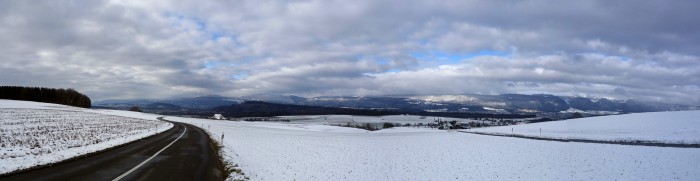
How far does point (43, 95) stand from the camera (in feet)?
547

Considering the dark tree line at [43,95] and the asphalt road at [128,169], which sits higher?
the dark tree line at [43,95]

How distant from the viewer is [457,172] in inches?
880

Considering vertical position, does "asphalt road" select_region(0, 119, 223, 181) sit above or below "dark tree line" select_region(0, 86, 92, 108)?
below

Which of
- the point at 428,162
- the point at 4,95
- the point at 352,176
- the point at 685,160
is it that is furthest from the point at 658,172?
the point at 4,95

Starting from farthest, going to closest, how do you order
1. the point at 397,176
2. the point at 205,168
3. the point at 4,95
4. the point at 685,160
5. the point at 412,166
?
the point at 4,95, the point at 685,160, the point at 412,166, the point at 397,176, the point at 205,168

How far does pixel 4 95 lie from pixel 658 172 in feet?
626

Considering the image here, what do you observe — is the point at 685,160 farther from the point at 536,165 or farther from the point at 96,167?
the point at 96,167

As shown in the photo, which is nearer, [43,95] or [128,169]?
[128,169]

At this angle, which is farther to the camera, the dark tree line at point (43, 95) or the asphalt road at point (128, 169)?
the dark tree line at point (43, 95)

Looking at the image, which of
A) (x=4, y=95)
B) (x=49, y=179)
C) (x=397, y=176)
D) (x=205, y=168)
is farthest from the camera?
(x=4, y=95)

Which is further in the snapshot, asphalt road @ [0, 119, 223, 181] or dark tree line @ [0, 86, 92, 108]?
dark tree line @ [0, 86, 92, 108]

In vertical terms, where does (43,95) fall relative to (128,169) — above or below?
above

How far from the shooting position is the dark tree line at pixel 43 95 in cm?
15377

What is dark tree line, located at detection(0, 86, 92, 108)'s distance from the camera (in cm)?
15377
